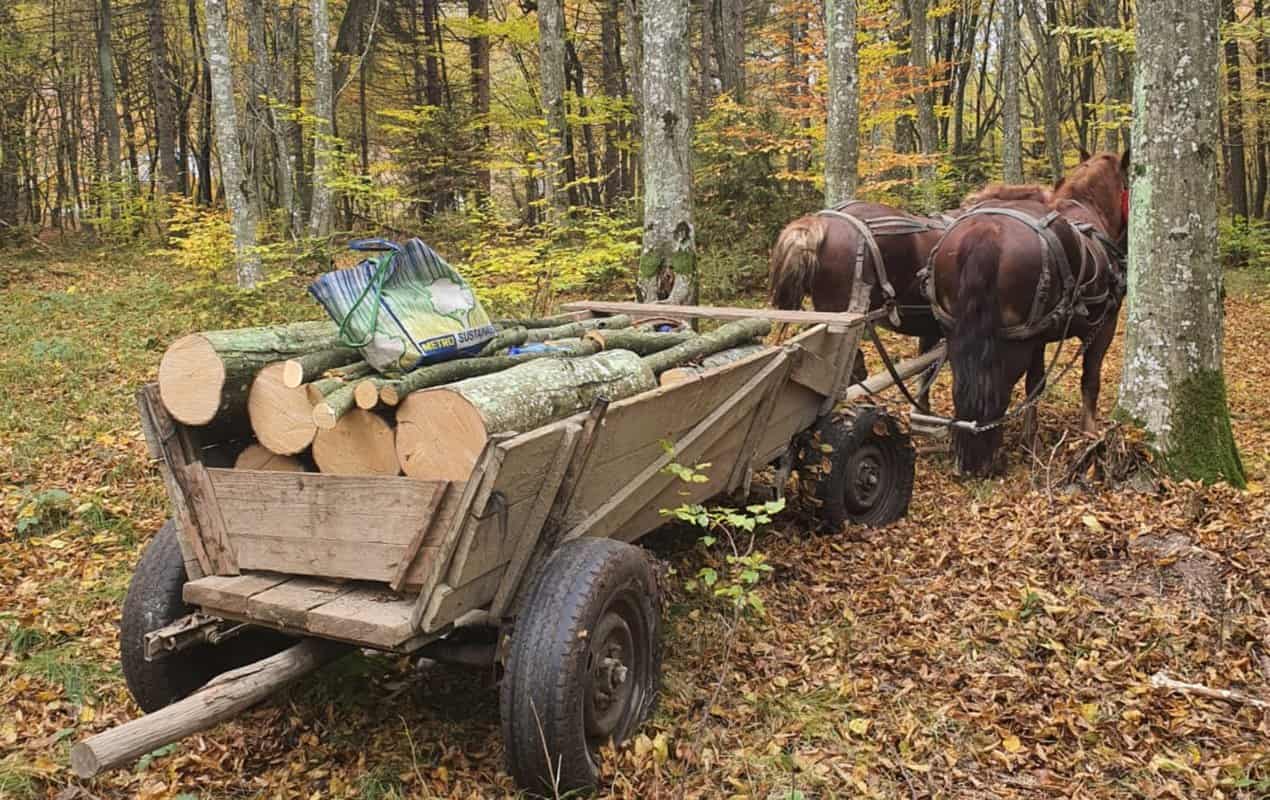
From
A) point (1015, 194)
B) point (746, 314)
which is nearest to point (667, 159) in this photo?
point (746, 314)

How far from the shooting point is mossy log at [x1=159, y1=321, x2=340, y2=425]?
3.21 m

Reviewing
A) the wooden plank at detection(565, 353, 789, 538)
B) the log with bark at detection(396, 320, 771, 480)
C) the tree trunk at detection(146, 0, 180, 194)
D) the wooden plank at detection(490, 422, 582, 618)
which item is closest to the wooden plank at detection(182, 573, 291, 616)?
the log with bark at detection(396, 320, 771, 480)

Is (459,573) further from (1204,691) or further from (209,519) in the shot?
(1204,691)

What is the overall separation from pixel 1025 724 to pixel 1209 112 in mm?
3820

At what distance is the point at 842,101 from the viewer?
9938mm

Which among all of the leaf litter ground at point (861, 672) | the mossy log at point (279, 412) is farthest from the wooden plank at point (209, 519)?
the leaf litter ground at point (861, 672)

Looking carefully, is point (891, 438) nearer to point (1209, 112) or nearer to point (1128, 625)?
point (1128, 625)

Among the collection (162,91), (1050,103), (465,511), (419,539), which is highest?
(162,91)

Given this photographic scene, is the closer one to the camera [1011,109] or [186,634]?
[186,634]

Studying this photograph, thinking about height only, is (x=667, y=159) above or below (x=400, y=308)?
above

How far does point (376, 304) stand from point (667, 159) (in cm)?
469

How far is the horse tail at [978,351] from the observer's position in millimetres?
6105

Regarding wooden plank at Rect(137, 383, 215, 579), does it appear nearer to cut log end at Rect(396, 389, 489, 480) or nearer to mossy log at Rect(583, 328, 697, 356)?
cut log end at Rect(396, 389, 489, 480)

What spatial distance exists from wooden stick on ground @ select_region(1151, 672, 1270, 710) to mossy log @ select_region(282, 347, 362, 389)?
3.54 meters
